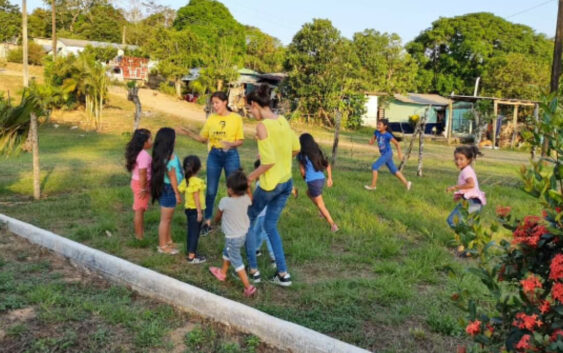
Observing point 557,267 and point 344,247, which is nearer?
point 557,267

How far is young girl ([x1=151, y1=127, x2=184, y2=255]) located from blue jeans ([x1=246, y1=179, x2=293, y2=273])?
1.20 meters

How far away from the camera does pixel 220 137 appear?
19.0 ft

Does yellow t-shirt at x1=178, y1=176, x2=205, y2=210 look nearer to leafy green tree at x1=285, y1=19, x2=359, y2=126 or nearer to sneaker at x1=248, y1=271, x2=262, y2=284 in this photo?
sneaker at x1=248, y1=271, x2=262, y2=284

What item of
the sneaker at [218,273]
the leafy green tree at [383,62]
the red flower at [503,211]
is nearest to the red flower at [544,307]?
the red flower at [503,211]

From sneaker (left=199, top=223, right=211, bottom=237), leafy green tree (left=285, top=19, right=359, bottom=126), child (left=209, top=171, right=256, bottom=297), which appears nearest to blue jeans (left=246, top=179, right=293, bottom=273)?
child (left=209, top=171, right=256, bottom=297)

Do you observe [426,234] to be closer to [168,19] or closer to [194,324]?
[194,324]

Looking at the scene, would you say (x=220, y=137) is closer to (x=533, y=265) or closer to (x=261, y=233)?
(x=261, y=233)

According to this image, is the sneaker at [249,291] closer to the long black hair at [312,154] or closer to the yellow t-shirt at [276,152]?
the yellow t-shirt at [276,152]

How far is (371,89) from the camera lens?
107 feet

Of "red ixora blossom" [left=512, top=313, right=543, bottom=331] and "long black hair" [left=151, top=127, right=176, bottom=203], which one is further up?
"long black hair" [left=151, top=127, right=176, bottom=203]

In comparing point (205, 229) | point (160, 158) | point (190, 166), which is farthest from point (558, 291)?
point (205, 229)

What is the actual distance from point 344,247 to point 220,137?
6.57ft

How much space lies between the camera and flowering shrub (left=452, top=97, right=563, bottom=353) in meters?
1.82

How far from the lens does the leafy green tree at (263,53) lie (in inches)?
1753
